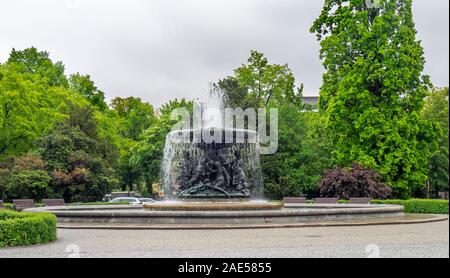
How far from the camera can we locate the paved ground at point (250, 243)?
13094 millimetres

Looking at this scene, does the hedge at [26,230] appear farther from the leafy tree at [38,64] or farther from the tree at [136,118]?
the tree at [136,118]

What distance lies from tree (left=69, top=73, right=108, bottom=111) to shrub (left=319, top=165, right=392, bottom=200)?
32.5 metres

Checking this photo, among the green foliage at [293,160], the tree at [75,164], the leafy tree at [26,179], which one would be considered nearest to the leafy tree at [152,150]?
the tree at [75,164]

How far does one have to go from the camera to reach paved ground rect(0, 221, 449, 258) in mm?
13094

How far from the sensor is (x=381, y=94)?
1619 inches

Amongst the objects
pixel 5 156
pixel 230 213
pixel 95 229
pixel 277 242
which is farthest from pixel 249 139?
pixel 5 156

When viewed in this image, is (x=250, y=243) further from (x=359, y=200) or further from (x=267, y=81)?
(x=267, y=81)

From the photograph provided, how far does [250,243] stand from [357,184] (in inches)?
935

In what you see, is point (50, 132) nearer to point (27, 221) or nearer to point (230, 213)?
point (230, 213)

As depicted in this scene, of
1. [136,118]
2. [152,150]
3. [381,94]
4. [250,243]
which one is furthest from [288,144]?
[250,243]

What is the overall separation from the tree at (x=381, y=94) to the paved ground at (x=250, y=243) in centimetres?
2063

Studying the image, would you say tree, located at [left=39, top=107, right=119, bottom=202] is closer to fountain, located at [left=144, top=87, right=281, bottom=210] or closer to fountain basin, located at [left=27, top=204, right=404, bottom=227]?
fountain, located at [left=144, top=87, right=281, bottom=210]

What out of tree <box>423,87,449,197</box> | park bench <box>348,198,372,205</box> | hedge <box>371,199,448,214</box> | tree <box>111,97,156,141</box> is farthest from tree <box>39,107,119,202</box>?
tree <box>423,87,449,197</box>
